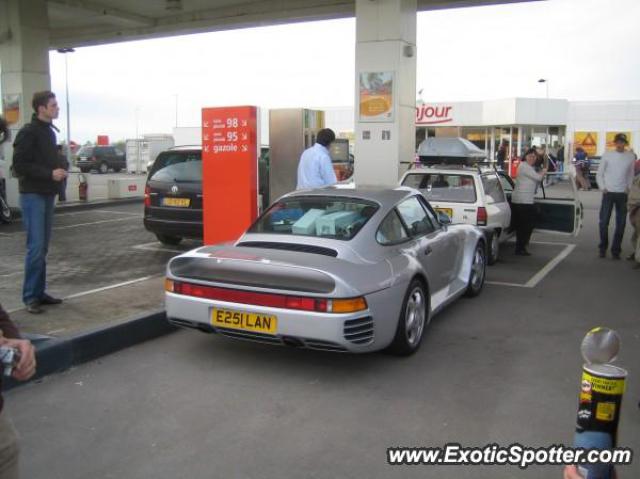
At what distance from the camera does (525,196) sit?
9.78 meters

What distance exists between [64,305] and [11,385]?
1.79 metres

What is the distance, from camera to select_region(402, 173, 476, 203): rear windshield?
884 centimetres

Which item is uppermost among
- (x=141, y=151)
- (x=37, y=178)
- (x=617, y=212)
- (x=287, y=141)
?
(x=141, y=151)

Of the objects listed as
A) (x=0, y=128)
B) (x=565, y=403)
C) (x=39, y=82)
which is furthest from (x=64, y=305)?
(x=39, y=82)

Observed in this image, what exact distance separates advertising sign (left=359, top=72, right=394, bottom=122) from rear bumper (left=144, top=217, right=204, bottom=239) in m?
→ 3.42

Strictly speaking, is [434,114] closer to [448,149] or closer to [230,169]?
[448,149]

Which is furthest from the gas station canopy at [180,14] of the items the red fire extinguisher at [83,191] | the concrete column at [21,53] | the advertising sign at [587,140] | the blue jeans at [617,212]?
the advertising sign at [587,140]

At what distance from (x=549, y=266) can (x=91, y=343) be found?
691 centimetres

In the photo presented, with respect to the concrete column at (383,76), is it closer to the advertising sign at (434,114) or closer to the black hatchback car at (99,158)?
the advertising sign at (434,114)

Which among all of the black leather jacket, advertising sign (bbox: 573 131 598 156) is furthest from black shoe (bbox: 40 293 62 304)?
advertising sign (bbox: 573 131 598 156)

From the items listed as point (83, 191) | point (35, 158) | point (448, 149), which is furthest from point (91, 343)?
point (83, 191)

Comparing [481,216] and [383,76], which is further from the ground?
[383,76]

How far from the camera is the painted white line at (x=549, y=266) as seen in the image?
8188 millimetres

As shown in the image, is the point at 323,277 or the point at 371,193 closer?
the point at 323,277
